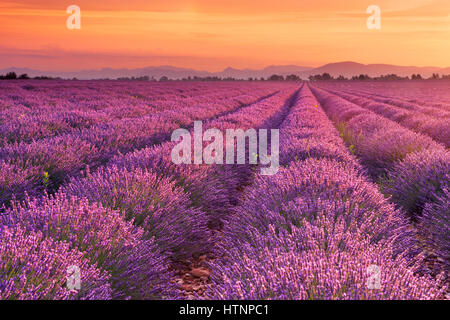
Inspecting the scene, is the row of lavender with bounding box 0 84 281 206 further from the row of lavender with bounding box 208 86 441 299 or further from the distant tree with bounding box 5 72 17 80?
the distant tree with bounding box 5 72 17 80

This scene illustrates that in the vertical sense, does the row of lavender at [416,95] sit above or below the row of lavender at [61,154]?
above

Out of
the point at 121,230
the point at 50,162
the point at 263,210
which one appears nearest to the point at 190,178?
the point at 263,210

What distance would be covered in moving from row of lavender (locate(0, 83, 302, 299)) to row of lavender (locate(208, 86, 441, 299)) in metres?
0.49

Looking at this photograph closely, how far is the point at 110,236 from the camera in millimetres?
2576

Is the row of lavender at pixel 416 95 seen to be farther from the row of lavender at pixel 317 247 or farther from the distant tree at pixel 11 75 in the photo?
the distant tree at pixel 11 75

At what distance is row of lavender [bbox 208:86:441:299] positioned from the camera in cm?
180

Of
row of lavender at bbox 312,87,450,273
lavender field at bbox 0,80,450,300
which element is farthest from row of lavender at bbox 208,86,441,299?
row of lavender at bbox 312,87,450,273

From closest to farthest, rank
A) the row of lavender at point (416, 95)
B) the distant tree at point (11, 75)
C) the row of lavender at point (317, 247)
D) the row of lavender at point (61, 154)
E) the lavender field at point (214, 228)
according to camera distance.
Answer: the row of lavender at point (317, 247) < the lavender field at point (214, 228) < the row of lavender at point (61, 154) < the row of lavender at point (416, 95) < the distant tree at point (11, 75)

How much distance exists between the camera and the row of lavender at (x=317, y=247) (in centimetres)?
180

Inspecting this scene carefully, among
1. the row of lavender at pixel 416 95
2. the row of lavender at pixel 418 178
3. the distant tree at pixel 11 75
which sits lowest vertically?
the row of lavender at pixel 418 178

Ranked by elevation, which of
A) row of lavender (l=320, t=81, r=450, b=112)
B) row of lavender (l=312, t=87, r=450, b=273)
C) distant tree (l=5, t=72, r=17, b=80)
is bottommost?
row of lavender (l=312, t=87, r=450, b=273)

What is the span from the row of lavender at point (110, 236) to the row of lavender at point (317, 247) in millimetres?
490

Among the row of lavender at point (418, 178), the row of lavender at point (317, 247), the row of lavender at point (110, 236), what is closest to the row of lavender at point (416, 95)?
the row of lavender at point (418, 178)

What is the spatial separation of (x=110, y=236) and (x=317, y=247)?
1.40m
